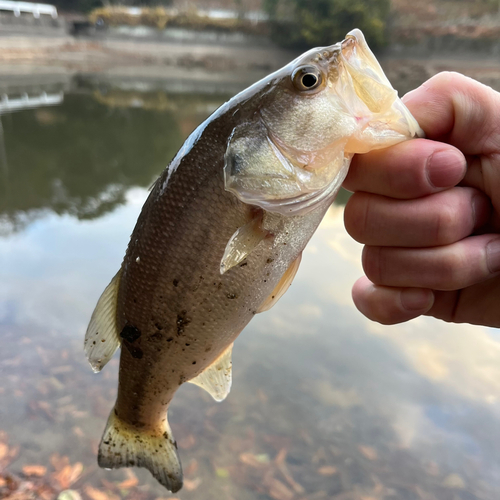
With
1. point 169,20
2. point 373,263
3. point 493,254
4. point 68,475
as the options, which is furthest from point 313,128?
point 169,20

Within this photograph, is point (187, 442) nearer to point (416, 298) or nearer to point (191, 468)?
point (191, 468)

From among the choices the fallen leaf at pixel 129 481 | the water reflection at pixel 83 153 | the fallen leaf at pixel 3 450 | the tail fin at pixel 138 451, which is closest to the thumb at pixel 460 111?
the tail fin at pixel 138 451

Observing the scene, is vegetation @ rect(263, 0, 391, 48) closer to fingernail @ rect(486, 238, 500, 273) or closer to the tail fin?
fingernail @ rect(486, 238, 500, 273)

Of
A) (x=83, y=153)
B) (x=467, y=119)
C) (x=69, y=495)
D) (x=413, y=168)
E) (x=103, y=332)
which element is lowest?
(x=69, y=495)

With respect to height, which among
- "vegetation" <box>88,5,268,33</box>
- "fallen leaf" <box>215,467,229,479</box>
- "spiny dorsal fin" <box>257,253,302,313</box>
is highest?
"vegetation" <box>88,5,268,33</box>

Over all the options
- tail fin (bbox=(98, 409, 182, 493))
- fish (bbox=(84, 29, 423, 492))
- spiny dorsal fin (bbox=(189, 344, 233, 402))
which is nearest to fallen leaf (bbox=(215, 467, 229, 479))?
tail fin (bbox=(98, 409, 182, 493))

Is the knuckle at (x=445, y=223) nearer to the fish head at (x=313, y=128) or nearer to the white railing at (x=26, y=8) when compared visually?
the fish head at (x=313, y=128)
